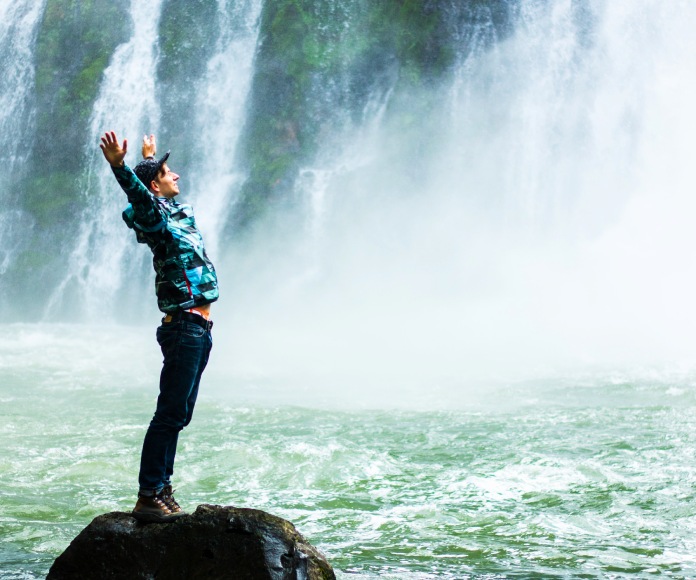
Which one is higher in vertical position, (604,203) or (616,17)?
(616,17)

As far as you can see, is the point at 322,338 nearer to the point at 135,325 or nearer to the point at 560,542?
the point at 135,325

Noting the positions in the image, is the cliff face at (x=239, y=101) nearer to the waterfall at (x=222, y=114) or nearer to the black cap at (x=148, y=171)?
the waterfall at (x=222, y=114)

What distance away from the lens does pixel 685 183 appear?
2325cm

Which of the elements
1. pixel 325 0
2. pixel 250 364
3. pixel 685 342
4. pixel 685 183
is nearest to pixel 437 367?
pixel 250 364

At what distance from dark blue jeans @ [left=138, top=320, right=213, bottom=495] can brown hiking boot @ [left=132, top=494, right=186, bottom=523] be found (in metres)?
0.05

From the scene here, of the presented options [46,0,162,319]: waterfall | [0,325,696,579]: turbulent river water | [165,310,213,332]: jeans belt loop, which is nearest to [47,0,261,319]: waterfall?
[46,0,162,319]: waterfall

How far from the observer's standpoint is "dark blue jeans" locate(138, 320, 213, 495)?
4.30 m

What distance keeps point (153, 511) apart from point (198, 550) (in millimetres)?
335

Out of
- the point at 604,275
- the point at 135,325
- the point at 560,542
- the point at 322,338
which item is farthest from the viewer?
the point at 135,325

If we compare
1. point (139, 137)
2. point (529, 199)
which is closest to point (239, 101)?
point (139, 137)

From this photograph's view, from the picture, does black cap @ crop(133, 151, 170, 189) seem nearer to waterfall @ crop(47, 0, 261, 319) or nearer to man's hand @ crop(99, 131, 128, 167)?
man's hand @ crop(99, 131, 128, 167)

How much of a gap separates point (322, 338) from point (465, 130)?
818 centimetres

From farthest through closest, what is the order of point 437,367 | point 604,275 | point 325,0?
1. point 325,0
2. point 604,275
3. point 437,367

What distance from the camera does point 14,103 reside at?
27375 millimetres
